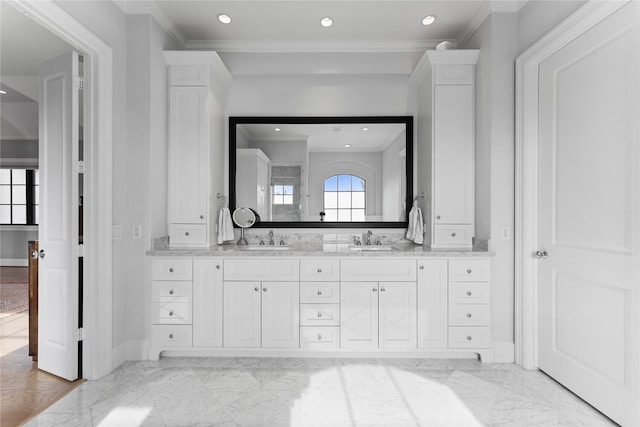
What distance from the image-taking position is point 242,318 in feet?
9.15

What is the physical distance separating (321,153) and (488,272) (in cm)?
175

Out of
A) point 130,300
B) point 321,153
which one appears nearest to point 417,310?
point 321,153

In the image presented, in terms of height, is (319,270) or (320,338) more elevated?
(319,270)

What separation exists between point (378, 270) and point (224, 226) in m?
1.41

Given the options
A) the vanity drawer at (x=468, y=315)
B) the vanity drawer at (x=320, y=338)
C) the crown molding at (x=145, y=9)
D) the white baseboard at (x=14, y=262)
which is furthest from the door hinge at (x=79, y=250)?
the white baseboard at (x=14, y=262)

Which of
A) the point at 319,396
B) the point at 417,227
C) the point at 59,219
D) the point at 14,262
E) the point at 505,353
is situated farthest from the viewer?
the point at 14,262

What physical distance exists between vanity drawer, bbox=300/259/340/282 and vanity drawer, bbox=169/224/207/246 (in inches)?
34.8

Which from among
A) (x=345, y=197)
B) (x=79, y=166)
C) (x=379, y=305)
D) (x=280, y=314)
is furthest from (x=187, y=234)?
(x=379, y=305)

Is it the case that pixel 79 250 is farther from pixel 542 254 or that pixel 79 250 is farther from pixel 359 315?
pixel 542 254

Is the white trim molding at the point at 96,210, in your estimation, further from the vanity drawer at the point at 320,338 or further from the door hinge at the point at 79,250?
the vanity drawer at the point at 320,338

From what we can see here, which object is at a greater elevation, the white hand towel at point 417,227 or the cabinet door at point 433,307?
the white hand towel at point 417,227

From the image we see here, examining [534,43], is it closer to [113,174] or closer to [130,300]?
[113,174]

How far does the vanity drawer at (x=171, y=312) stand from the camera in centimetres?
279

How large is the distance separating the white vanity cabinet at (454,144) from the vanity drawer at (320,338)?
1217mm
